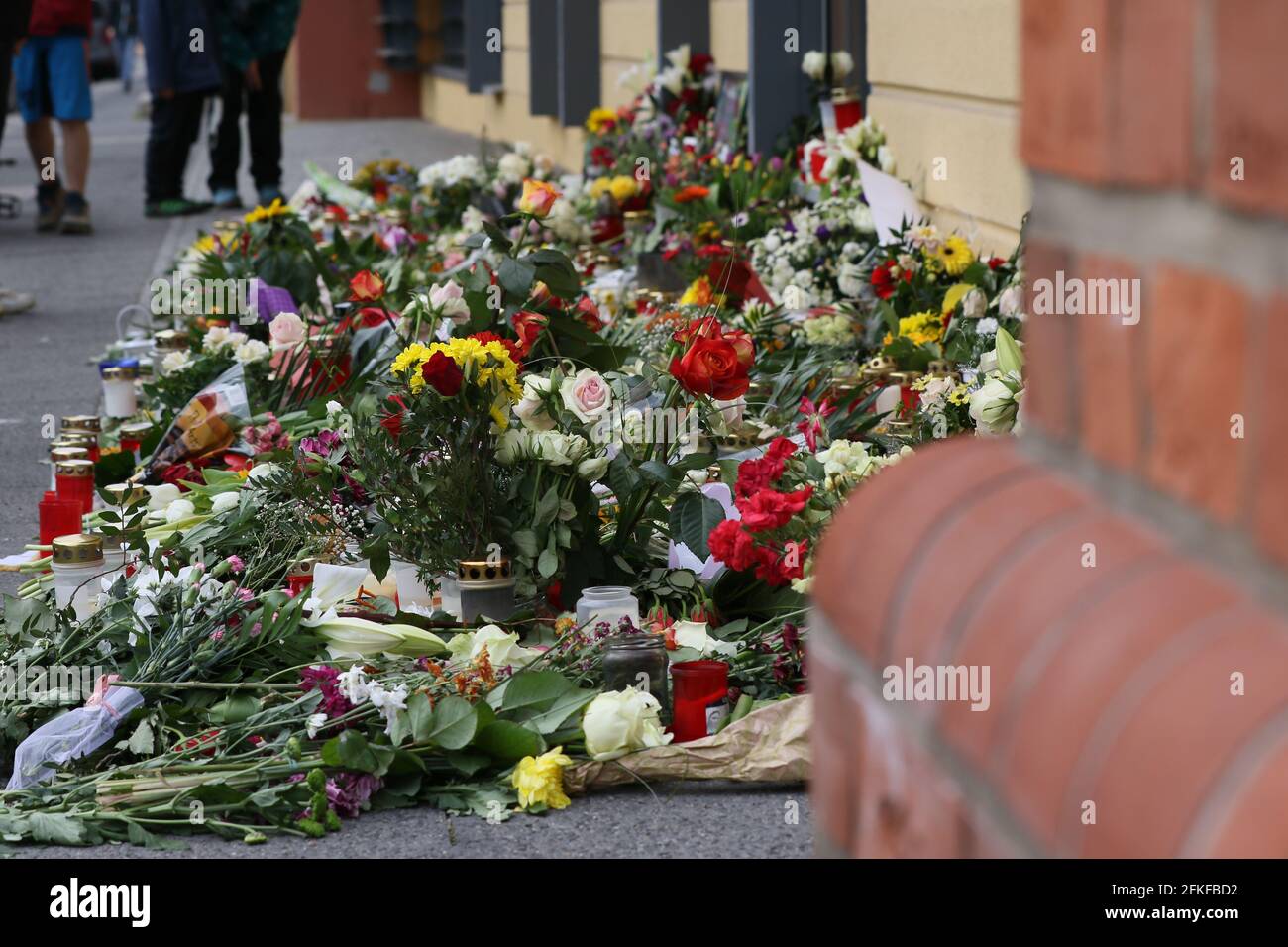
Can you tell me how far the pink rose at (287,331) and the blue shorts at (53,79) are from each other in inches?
250

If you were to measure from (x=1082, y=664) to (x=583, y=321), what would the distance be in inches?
128

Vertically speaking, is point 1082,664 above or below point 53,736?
above

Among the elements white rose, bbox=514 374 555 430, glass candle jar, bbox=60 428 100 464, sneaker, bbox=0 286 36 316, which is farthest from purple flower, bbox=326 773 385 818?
sneaker, bbox=0 286 36 316

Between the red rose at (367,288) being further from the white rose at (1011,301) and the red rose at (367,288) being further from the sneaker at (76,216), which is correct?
the sneaker at (76,216)

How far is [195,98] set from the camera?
37.9ft

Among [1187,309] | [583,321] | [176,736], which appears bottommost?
[176,736]

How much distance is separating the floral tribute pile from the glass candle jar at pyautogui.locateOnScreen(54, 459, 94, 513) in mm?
159

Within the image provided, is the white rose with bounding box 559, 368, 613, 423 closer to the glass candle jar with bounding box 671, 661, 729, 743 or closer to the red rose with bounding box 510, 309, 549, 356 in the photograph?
the red rose with bounding box 510, 309, 549, 356

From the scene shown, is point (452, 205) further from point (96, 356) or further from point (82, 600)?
point (82, 600)

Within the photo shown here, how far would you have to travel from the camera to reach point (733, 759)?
294cm

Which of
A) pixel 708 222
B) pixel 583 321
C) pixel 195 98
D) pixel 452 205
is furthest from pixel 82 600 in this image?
pixel 195 98

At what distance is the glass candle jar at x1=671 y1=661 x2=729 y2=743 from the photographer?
308 cm

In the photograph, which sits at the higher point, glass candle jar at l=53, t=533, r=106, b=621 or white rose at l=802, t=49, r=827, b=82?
white rose at l=802, t=49, r=827, b=82

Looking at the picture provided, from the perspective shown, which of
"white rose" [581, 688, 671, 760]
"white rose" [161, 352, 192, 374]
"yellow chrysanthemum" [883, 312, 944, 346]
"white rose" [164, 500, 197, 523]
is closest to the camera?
"white rose" [581, 688, 671, 760]
